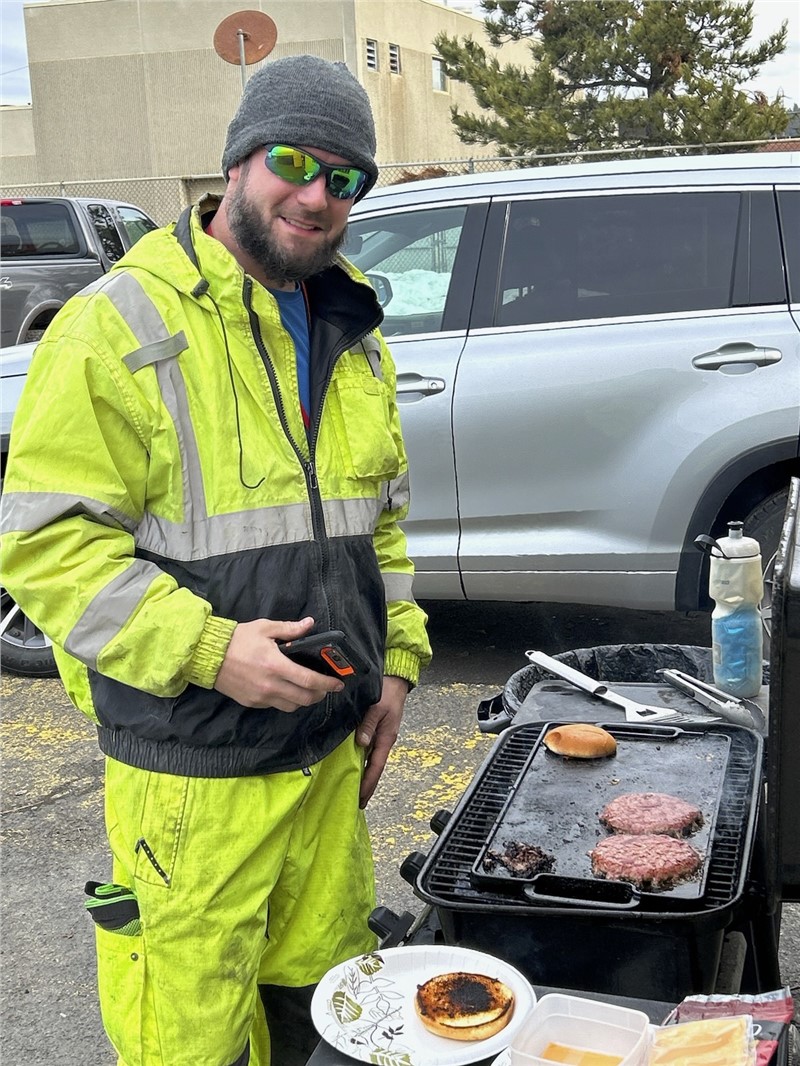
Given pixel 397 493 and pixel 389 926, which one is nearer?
pixel 389 926

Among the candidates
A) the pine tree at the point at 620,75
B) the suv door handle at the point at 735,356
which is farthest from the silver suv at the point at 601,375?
the pine tree at the point at 620,75

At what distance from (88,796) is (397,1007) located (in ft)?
9.44

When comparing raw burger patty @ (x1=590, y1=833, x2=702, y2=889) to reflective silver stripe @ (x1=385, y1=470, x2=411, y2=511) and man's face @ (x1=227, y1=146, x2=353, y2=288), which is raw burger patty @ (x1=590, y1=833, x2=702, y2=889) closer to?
reflective silver stripe @ (x1=385, y1=470, x2=411, y2=511)

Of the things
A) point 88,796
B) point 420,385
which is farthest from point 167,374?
point 420,385

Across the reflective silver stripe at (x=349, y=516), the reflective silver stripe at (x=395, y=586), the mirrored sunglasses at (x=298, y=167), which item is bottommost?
the reflective silver stripe at (x=395, y=586)

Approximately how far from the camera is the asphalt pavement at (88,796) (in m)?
3.09

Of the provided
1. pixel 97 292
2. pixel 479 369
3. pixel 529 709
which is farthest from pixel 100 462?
pixel 479 369

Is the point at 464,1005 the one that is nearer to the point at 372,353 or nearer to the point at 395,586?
the point at 395,586

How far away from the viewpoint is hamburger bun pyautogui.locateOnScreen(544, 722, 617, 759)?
221 centimetres

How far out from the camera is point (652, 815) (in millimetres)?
1917

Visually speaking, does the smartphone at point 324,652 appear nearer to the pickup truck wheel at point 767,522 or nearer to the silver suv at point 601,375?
the silver suv at point 601,375

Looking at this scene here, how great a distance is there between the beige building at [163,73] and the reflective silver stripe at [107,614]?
32.2 metres

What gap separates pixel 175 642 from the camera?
1.72 metres

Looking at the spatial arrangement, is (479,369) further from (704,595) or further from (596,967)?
(596,967)
